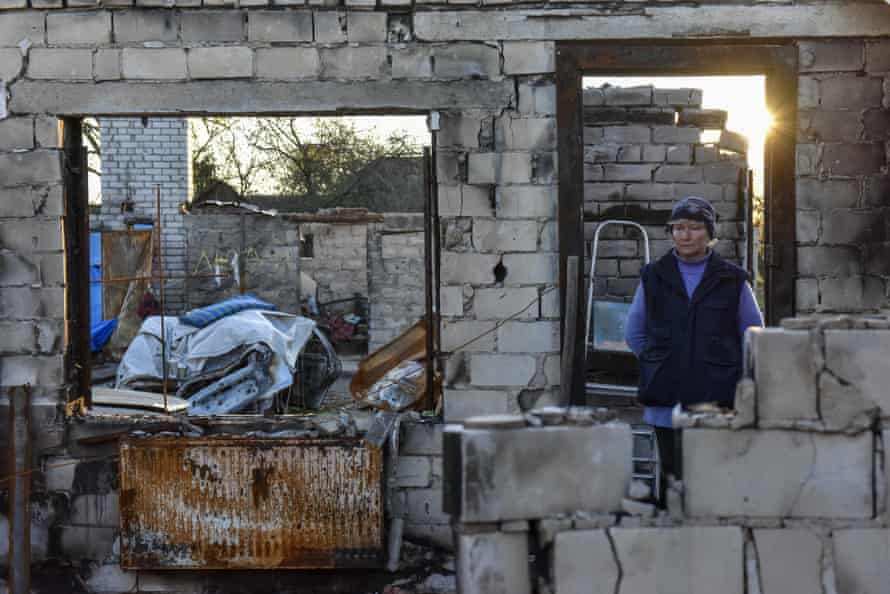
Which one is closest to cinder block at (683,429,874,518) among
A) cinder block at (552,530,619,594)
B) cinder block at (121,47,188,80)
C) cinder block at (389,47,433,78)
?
cinder block at (552,530,619,594)

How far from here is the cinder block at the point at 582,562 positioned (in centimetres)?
352

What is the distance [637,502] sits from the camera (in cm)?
356

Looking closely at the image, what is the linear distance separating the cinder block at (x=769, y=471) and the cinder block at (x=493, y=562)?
624 millimetres

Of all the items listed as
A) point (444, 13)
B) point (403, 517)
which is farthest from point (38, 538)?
point (444, 13)

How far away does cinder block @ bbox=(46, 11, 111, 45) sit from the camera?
5520 mm

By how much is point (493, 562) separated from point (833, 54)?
11.4 ft

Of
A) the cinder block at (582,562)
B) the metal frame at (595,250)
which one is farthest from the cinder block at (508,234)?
the cinder block at (582,562)

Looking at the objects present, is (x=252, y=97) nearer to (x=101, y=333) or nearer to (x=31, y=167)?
(x=31, y=167)

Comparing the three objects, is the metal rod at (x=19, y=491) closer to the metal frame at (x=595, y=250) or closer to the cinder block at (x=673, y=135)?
the metal frame at (x=595, y=250)

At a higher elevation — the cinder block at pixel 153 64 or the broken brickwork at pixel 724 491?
the cinder block at pixel 153 64

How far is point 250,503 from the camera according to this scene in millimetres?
5422

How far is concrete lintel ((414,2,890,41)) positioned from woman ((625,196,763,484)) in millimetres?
1444

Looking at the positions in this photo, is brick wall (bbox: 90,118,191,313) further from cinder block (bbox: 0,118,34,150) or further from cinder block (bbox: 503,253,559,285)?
cinder block (bbox: 503,253,559,285)

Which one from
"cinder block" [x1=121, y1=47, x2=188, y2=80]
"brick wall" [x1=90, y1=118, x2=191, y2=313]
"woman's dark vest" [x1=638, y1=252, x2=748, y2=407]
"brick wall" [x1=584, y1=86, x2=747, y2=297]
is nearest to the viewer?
"woman's dark vest" [x1=638, y1=252, x2=748, y2=407]
